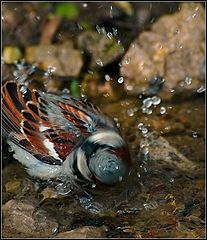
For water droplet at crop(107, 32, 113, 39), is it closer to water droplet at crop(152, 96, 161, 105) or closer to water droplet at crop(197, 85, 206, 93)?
water droplet at crop(152, 96, 161, 105)

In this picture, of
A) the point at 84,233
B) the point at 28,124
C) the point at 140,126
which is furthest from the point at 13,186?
the point at 140,126

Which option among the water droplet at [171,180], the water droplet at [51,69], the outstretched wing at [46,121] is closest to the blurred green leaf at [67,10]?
the water droplet at [51,69]

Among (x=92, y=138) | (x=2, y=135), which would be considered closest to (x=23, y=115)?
(x=2, y=135)

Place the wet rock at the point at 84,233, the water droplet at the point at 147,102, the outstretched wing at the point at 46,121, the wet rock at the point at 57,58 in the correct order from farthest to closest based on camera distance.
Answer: the wet rock at the point at 57,58, the water droplet at the point at 147,102, the outstretched wing at the point at 46,121, the wet rock at the point at 84,233

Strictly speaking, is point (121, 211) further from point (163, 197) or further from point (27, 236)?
point (27, 236)

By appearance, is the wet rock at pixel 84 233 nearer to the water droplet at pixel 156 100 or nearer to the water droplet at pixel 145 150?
the water droplet at pixel 145 150
